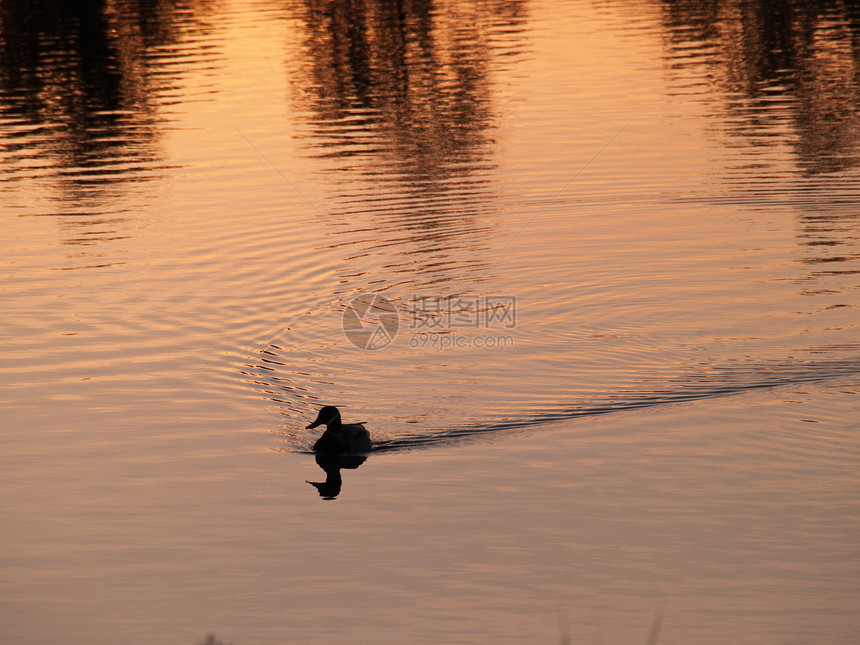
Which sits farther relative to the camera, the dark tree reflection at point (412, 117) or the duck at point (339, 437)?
the dark tree reflection at point (412, 117)

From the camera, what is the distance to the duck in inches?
522

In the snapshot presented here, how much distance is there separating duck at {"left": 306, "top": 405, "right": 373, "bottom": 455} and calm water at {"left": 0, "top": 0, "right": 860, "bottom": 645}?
25cm

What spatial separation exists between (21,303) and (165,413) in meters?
5.67

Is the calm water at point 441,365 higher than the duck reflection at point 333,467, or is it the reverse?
the calm water at point 441,365

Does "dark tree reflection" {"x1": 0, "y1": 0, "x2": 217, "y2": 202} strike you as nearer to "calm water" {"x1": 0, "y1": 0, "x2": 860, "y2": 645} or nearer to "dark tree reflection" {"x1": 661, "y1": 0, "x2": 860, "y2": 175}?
"calm water" {"x1": 0, "y1": 0, "x2": 860, "y2": 645}

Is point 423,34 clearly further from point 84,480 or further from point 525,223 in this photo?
point 84,480

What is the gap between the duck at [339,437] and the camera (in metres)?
13.3

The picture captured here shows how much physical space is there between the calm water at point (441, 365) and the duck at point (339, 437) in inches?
9.9

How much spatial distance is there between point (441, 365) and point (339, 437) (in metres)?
3.21

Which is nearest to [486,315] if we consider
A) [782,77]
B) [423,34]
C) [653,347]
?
[653,347]

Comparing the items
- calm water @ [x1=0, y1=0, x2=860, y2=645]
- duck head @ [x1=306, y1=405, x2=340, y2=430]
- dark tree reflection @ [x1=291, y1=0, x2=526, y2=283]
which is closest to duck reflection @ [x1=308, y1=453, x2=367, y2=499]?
calm water @ [x1=0, y1=0, x2=860, y2=645]

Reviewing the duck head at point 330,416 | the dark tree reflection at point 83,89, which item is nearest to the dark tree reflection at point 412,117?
the dark tree reflection at point 83,89

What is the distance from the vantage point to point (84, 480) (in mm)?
12898

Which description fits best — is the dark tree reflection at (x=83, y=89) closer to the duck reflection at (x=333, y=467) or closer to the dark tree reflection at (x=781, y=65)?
the duck reflection at (x=333, y=467)
